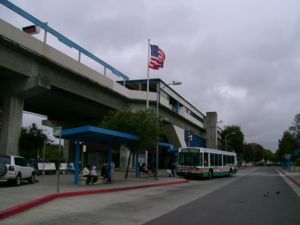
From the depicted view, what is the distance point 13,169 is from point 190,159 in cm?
1681

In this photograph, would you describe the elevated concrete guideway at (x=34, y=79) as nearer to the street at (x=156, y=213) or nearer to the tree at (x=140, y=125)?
the tree at (x=140, y=125)

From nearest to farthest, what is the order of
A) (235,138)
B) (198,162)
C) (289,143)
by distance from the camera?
(198,162)
(289,143)
(235,138)

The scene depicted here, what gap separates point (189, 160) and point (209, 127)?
57222 mm

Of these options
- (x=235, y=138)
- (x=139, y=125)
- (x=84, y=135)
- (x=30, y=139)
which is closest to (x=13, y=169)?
(x=84, y=135)

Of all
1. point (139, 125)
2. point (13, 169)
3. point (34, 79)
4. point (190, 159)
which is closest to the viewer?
point (13, 169)

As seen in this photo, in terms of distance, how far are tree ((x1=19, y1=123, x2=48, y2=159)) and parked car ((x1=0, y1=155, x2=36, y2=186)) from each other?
898 cm

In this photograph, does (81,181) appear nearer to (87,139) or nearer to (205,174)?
(87,139)

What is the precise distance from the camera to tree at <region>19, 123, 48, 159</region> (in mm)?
29052

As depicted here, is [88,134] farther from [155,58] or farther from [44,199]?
[155,58]

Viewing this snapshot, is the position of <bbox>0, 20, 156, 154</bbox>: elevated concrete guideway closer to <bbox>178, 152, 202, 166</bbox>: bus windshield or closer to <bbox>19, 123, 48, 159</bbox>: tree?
<bbox>19, 123, 48, 159</bbox>: tree

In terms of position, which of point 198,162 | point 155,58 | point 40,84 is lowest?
point 198,162

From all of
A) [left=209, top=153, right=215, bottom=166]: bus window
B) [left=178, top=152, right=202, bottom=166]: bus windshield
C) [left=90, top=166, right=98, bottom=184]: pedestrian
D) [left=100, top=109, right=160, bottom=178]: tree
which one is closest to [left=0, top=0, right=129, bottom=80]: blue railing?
[left=100, top=109, right=160, bottom=178]: tree

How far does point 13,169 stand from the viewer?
18.2 metres

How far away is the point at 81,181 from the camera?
21.1 m
